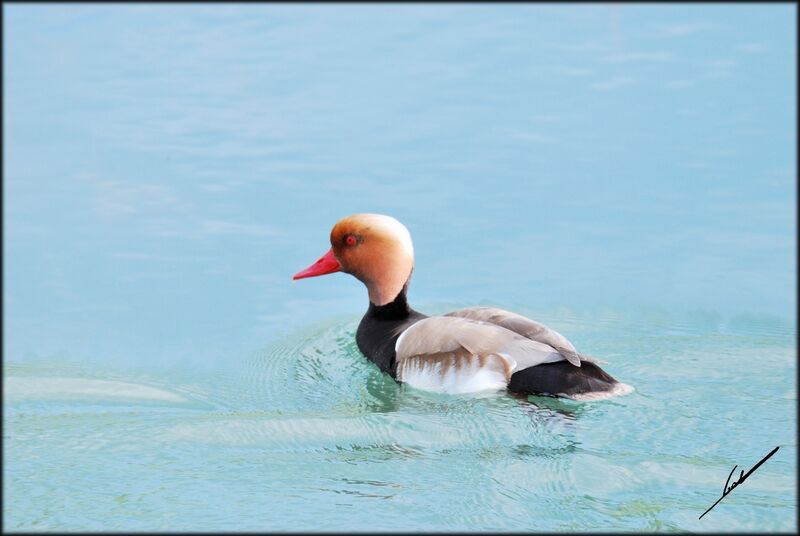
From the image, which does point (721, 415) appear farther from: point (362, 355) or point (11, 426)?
point (11, 426)

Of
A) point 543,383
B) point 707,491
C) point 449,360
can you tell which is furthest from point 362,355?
point 707,491

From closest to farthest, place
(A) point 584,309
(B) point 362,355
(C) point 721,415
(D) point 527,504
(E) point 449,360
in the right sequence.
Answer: (D) point 527,504 → (C) point 721,415 → (E) point 449,360 → (B) point 362,355 → (A) point 584,309

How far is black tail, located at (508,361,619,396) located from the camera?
551cm

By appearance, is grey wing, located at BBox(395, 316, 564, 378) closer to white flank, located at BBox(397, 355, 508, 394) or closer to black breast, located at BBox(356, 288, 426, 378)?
white flank, located at BBox(397, 355, 508, 394)

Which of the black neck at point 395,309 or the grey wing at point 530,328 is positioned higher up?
the grey wing at point 530,328

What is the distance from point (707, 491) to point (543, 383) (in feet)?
3.78

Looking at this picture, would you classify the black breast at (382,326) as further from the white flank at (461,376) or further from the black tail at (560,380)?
the black tail at (560,380)

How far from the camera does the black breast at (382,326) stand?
6305 mm

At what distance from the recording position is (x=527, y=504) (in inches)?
177

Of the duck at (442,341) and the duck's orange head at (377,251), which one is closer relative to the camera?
the duck at (442,341)

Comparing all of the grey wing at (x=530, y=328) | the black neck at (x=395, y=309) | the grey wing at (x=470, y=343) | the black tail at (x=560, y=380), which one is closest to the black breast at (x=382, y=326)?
the black neck at (x=395, y=309)

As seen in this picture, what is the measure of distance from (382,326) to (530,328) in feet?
3.26

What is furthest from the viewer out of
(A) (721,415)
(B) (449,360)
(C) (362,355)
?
(C) (362,355)

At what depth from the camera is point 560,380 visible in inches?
217
